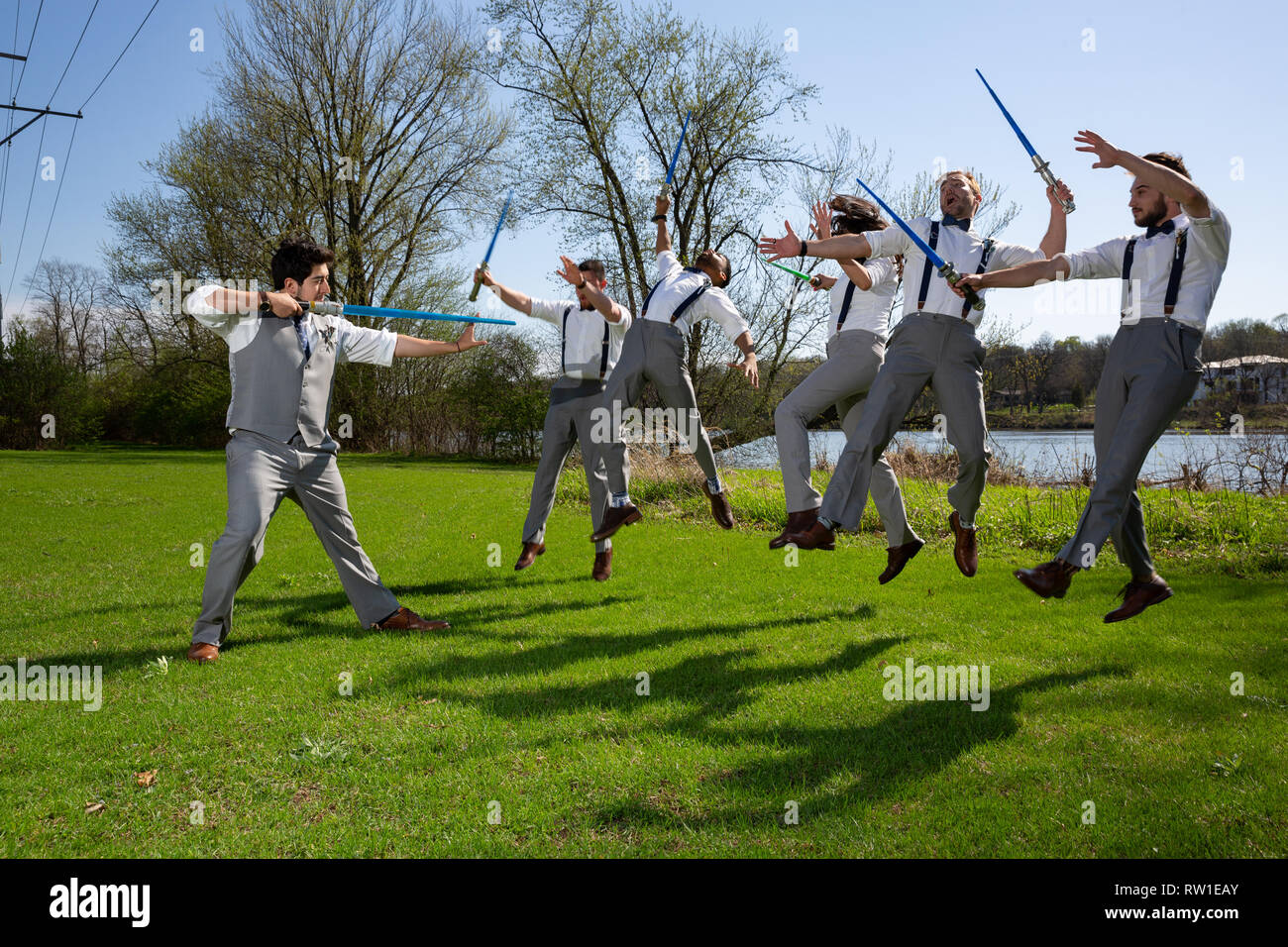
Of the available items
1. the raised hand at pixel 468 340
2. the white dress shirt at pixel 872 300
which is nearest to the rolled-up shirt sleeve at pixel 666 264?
the white dress shirt at pixel 872 300

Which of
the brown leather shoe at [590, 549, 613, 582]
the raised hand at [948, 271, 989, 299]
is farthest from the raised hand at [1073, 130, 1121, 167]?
the brown leather shoe at [590, 549, 613, 582]

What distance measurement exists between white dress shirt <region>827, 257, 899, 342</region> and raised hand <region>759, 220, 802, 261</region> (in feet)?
4.07

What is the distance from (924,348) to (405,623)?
4.33 metres

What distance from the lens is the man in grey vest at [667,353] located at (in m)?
7.11

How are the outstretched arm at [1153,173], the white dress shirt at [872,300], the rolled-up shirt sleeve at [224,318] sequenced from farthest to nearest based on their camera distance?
the white dress shirt at [872,300] → the rolled-up shirt sleeve at [224,318] → the outstretched arm at [1153,173]

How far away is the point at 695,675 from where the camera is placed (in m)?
5.72

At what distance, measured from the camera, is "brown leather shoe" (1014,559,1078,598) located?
465 centimetres

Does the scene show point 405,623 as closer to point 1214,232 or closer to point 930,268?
point 930,268

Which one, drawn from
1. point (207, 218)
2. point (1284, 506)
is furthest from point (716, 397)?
point (207, 218)

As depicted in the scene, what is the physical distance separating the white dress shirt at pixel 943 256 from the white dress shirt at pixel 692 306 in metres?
1.87

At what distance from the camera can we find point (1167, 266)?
475cm

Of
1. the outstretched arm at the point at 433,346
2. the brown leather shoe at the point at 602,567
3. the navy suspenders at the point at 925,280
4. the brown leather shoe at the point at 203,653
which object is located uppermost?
the navy suspenders at the point at 925,280

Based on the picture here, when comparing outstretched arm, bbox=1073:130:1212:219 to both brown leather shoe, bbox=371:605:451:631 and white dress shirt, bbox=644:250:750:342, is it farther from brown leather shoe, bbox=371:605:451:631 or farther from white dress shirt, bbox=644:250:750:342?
brown leather shoe, bbox=371:605:451:631

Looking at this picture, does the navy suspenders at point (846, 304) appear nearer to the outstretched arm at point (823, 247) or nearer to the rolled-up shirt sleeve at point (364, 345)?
the outstretched arm at point (823, 247)
